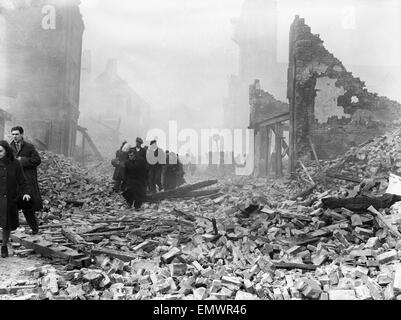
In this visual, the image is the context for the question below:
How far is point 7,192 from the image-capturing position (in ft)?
17.5

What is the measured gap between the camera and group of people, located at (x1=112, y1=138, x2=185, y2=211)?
32.4 feet

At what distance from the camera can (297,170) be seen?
14117 millimetres

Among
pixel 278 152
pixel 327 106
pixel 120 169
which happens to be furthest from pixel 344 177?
pixel 278 152

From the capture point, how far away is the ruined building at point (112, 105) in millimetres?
44544

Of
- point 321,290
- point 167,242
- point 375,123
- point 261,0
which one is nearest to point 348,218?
point 321,290

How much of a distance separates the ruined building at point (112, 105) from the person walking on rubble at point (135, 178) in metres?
33.7

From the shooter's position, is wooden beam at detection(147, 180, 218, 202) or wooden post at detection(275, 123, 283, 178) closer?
wooden beam at detection(147, 180, 218, 202)

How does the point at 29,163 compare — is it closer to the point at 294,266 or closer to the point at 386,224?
the point at 294,266

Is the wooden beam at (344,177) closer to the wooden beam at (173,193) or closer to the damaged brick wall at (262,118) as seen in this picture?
the wooden beam at (173,193)

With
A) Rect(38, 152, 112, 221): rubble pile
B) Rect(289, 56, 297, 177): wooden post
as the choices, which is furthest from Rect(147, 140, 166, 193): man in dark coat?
Rect(289, 56, 297, 177): wooden post

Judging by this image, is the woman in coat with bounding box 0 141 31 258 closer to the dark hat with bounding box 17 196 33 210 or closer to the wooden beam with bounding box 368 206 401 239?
the dark hat with bounding box 17 196 33 210

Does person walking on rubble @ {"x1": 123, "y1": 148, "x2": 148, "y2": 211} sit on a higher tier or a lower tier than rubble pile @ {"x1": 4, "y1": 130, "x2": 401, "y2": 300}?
higher

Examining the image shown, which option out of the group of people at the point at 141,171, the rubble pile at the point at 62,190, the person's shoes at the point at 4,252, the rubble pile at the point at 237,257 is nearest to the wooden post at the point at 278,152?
the group of people at the point at 141,171
